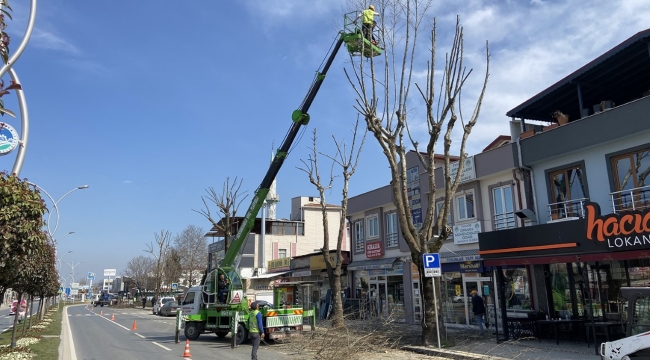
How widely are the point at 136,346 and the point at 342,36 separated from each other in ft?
48.2

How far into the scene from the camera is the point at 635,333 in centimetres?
870

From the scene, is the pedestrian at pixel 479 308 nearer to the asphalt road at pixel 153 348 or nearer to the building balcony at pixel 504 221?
the building balcony at pixel 504 221

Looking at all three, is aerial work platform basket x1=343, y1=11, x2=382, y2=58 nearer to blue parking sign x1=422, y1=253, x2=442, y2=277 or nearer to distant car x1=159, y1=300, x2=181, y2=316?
blue parking sign x1=422, y1=253, x2=442, y2=277

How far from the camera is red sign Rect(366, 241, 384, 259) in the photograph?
88.8 ft

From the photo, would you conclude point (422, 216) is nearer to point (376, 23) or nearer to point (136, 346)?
point (376, 23)

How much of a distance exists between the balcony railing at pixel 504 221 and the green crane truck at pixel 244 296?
846 cm

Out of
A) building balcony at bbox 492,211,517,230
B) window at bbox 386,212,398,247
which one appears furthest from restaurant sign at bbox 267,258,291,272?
building balcony at bbox 492,211,517,230

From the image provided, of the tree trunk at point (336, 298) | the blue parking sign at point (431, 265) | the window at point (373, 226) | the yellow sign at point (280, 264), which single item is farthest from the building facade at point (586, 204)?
A: the yellow sign at point (280, 264)

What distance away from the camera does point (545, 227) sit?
14.5m

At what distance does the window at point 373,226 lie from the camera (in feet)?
92.6

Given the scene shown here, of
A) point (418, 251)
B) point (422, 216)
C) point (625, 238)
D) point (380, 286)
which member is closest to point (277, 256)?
point (380, 286)

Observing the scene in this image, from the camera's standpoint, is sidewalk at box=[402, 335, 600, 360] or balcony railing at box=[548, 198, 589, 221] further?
balcony railing at box=[548, 198, 589, 221]

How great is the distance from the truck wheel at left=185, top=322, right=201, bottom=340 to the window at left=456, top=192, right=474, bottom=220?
1291 centimetres

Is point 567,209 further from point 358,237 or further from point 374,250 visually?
point 358,237
